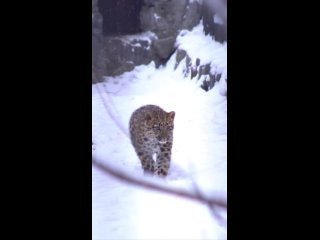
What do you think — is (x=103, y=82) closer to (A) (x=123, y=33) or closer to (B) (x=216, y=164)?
(A) (x=123, y=33)

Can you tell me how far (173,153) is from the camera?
3148mm

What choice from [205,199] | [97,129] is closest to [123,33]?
[97,129]

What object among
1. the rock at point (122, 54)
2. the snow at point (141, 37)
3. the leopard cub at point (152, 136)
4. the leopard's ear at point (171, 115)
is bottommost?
the leopard cub at point (152, 136)

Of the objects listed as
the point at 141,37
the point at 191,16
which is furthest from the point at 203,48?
the point at 141,37

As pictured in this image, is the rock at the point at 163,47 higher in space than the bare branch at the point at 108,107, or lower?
higher

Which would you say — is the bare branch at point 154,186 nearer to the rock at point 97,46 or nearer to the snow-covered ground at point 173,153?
the snow-covered ground at point 173,153

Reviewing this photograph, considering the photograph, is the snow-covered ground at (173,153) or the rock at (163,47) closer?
the snow-covered ground at (173,153)

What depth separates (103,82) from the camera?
3.16 meters

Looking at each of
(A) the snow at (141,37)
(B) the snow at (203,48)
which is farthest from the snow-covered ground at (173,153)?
(A) the snow at (141,37)

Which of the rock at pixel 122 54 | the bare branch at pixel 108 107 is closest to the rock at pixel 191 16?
the rock at pixel 122 54

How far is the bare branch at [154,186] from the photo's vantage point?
10.1 ft

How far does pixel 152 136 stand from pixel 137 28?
605mm

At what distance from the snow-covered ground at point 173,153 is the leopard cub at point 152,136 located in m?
0.03

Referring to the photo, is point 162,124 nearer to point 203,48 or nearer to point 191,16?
point 203,48
